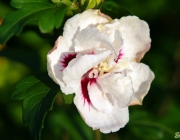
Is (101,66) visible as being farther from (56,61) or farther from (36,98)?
(36,98)

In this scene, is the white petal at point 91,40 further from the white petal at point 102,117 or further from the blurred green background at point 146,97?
the blurred green background at point 146,97

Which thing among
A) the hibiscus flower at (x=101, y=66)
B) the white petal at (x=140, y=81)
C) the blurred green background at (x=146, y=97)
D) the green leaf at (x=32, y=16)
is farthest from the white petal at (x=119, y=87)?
the blurred green background at (x=146, y=97)

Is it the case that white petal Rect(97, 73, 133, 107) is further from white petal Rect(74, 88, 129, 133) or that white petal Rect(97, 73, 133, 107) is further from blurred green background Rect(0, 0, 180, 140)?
blurred green background Rect(0, 0, 180, 140)

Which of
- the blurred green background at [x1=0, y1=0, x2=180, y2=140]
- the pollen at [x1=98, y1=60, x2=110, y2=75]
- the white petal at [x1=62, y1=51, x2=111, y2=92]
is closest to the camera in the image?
the white petal at [x1=62, y1=51, x2=111, y2=92]

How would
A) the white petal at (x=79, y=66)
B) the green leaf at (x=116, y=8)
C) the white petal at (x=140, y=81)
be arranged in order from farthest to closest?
the green leaf at (x=116, y=8)
the white petal at (x=140, y=81)
the white petal at (x=79, y=66)

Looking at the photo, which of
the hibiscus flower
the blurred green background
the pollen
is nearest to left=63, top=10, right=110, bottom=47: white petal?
the hibiscus flower

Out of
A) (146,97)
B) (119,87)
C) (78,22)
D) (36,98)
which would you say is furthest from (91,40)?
(146,97)
